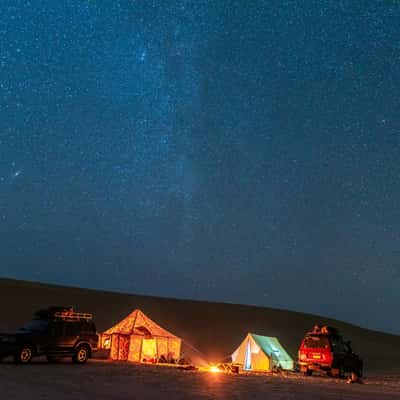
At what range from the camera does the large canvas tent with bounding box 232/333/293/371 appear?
101 ft

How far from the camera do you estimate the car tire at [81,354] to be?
24795 mm

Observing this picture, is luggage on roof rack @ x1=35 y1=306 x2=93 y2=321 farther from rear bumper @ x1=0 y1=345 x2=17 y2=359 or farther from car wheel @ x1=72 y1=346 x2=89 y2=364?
rear bumper @ x1=0 y1=345 x2=17 y2=359

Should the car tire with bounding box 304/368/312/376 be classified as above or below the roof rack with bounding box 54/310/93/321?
below

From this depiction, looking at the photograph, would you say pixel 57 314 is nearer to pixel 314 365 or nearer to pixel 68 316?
pixel 68 316

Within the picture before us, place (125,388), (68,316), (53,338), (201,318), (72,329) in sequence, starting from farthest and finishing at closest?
(201,318)
(68,316)
(72,329)
(53,338)
(125,388)

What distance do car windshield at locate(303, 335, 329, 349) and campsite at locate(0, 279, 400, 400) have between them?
1474mm

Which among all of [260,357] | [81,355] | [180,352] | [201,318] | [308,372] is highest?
[201,318]

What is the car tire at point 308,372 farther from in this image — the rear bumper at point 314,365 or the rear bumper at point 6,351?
→ the rear bumper at point 6,351

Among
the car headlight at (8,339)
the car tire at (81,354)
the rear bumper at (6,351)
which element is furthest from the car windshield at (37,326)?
the car tire at (81,354)

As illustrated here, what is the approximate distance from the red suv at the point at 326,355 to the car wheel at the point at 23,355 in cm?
1150

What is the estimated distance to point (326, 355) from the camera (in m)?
26.2

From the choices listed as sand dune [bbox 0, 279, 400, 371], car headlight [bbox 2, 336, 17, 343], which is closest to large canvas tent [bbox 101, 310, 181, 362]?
car headlight [bbox 2, 336, 17, 343]

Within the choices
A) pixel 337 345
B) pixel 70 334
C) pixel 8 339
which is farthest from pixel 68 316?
pixel 337 345

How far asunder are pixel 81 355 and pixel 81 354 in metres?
0.04
